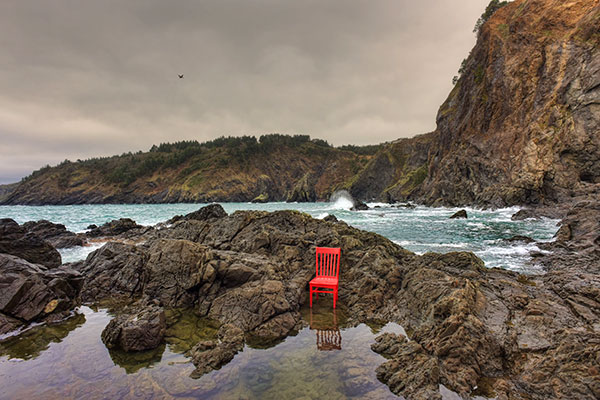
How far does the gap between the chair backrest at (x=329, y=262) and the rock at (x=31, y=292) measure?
7.27 metres

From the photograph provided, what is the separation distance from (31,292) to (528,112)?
179 feet

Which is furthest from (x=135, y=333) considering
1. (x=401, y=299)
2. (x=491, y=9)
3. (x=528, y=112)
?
(x=491, y=9)

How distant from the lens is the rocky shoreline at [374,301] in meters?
4.77

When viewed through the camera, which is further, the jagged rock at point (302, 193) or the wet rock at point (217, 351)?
the jagged rock at point (302, 193)

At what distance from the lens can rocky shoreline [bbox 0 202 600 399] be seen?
4.77m

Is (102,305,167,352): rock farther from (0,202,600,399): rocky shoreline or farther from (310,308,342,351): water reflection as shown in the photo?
(310,308,342,351): water reflection

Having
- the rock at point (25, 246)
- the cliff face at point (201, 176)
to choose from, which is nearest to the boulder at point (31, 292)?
the rock at point (25, 246)

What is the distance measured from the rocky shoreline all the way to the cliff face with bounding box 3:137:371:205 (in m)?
101

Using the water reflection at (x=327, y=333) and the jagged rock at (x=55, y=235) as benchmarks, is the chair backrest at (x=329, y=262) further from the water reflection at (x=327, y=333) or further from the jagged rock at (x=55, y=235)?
the jagged rock at (x=55, y=235)

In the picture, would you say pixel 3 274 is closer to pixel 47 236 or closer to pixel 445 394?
pixel 445 394

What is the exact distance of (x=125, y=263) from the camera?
9.94 metres

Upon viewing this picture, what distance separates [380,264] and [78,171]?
16682 centimetres

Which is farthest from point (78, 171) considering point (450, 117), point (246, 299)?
point (246, 299)

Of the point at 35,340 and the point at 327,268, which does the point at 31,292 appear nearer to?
A: the point at 35,340
